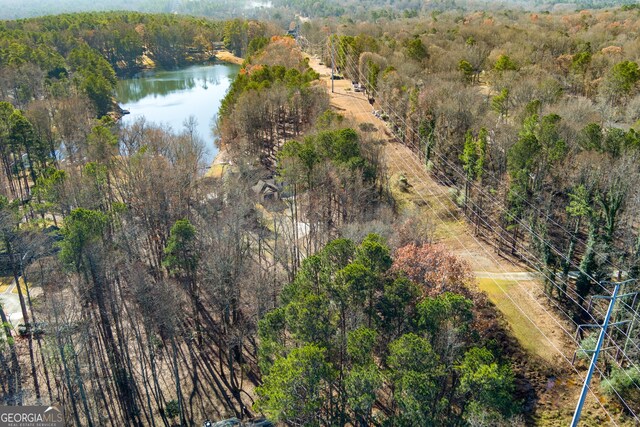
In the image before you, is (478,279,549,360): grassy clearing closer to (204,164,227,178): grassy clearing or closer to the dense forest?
the dense forest

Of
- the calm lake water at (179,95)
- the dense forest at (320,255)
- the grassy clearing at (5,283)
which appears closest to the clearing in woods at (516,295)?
the dense forest at (320,255)

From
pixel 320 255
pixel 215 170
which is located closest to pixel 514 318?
pixel 320 255

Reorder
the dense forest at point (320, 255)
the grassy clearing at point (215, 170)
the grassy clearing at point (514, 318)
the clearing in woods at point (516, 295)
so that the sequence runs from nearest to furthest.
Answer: the dense forest at point (320, 255) → the clearing in woods at point (516, 295) → the grassy clearing at point (514, 318) → the grassy clearing at point (215, 170)

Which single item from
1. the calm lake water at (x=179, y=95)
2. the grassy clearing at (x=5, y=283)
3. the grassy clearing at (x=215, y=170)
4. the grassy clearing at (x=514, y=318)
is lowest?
the grassy clearing at (x=5, y=283)

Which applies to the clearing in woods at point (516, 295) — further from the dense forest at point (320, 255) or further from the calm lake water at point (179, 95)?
the calm lake water at point (179, 95)

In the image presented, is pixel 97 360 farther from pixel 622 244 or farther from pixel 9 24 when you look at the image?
pixel 9 24

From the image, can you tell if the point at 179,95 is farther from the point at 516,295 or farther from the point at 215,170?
the point at 516,295

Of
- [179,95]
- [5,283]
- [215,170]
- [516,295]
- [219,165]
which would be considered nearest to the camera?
[516,295]
